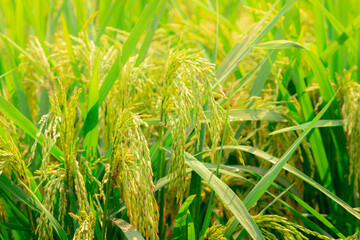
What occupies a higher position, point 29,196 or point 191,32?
point 191,32

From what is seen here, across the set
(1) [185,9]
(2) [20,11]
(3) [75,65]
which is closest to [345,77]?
(3) [75,65]

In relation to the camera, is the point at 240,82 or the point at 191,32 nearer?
the point at 240,82

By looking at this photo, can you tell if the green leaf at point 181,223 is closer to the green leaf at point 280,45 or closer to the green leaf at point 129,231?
the green leaf at point 129,231

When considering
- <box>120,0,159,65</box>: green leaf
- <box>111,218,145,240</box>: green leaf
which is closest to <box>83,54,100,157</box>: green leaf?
<box>120,0,159,65</box>: green leaf

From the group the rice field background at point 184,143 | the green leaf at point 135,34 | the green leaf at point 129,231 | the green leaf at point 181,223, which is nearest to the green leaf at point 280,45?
the rice field background at point 184,143

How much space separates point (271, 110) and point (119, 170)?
0.62 meters

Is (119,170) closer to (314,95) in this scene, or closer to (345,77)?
(345,77)

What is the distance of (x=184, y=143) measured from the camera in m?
0.90

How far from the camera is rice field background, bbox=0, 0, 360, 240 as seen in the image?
3.10 ft

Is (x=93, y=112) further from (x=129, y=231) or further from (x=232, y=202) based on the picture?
(x=232, y=202)

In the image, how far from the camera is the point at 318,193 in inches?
55.1

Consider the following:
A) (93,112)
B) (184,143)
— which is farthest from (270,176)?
(93,112)

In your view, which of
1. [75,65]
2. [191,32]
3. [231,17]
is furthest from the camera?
[231,17]

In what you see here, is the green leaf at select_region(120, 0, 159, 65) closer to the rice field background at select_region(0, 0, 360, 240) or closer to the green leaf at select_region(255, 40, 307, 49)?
the rice field background at select_region(0, 0, 360, 240)
